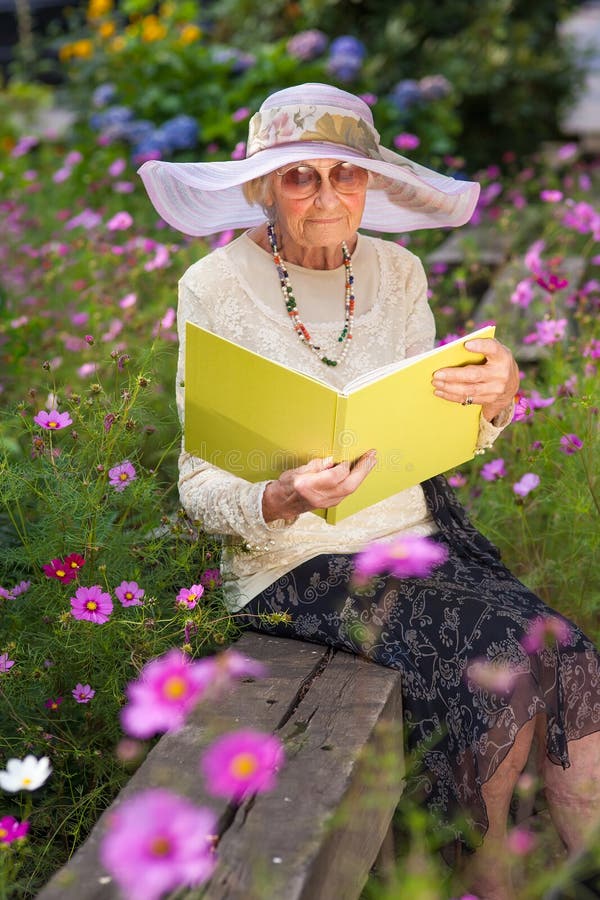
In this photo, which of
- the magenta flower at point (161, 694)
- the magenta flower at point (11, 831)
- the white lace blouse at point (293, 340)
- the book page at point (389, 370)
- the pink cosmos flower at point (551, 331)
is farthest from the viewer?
the pink cosmos flower at point (551, 331)

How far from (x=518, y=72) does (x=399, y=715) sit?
5095mm

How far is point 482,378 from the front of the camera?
77.2 inches

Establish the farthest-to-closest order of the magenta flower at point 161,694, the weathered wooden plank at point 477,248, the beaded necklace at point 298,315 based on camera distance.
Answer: the weathered wooden plank at point 477,248 → the beaded necklace at point 298,315 → the magenta flower at point 161,694

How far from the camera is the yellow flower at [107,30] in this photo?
641 cm

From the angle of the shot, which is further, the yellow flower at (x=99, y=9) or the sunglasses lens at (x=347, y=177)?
the yellow flower at (x=99, y=9)

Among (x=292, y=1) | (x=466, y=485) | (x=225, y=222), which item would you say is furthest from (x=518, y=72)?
(x=225, y=222)

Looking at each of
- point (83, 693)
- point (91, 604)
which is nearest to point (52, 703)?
point (83, 693)

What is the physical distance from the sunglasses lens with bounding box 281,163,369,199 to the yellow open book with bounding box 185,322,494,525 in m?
0.40

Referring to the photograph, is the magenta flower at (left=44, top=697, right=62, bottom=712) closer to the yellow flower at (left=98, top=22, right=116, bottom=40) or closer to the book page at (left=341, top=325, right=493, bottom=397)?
the book page at (left=341, top=325, right=493, bottom=397)

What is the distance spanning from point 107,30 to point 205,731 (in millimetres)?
5583

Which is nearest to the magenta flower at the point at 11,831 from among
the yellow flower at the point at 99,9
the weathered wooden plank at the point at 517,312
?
the weathered wooden plank at the point at 517,312

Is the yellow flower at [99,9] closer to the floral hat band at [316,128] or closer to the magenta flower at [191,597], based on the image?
the floral hat band at [316,128]

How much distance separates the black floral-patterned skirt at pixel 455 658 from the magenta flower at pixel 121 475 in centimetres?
33

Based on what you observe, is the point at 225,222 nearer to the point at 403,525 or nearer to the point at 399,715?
the point at 403,525
